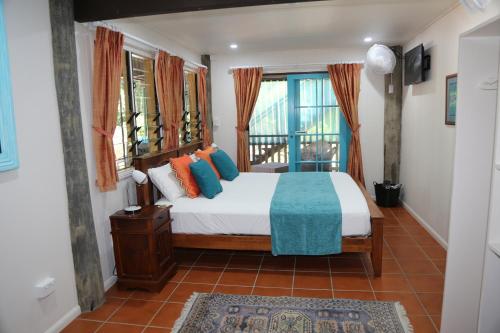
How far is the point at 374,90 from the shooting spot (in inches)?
217

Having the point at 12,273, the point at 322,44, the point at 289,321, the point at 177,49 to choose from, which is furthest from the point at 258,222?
the point at 322,44

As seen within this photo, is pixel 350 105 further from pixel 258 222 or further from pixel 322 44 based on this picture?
pixel 258 222

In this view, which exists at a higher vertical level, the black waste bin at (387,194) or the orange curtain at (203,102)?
the orange curtain at (203,102)

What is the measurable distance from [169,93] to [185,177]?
1.13 meters

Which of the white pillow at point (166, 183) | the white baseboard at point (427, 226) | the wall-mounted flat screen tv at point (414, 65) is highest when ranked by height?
the wall-mounted flat screen tv at point (414, 65)

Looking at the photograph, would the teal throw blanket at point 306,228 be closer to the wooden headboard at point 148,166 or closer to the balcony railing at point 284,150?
the wooden headboard at point 148,166

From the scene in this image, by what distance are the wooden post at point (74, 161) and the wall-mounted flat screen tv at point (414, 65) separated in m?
3.74

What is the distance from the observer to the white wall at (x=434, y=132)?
3592mm

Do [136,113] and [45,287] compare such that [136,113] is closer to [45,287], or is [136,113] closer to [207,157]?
[207,157]

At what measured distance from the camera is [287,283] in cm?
306

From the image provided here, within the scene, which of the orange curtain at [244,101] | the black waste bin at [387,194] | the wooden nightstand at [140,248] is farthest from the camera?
the orange curtain at [244,101]

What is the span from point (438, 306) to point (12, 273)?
2844 millimetres

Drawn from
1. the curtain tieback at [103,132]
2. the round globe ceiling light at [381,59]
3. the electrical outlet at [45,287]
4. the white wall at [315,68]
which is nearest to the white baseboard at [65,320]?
the electrical outlet at [45,287]

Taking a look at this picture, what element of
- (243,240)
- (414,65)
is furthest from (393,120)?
(243,240)
